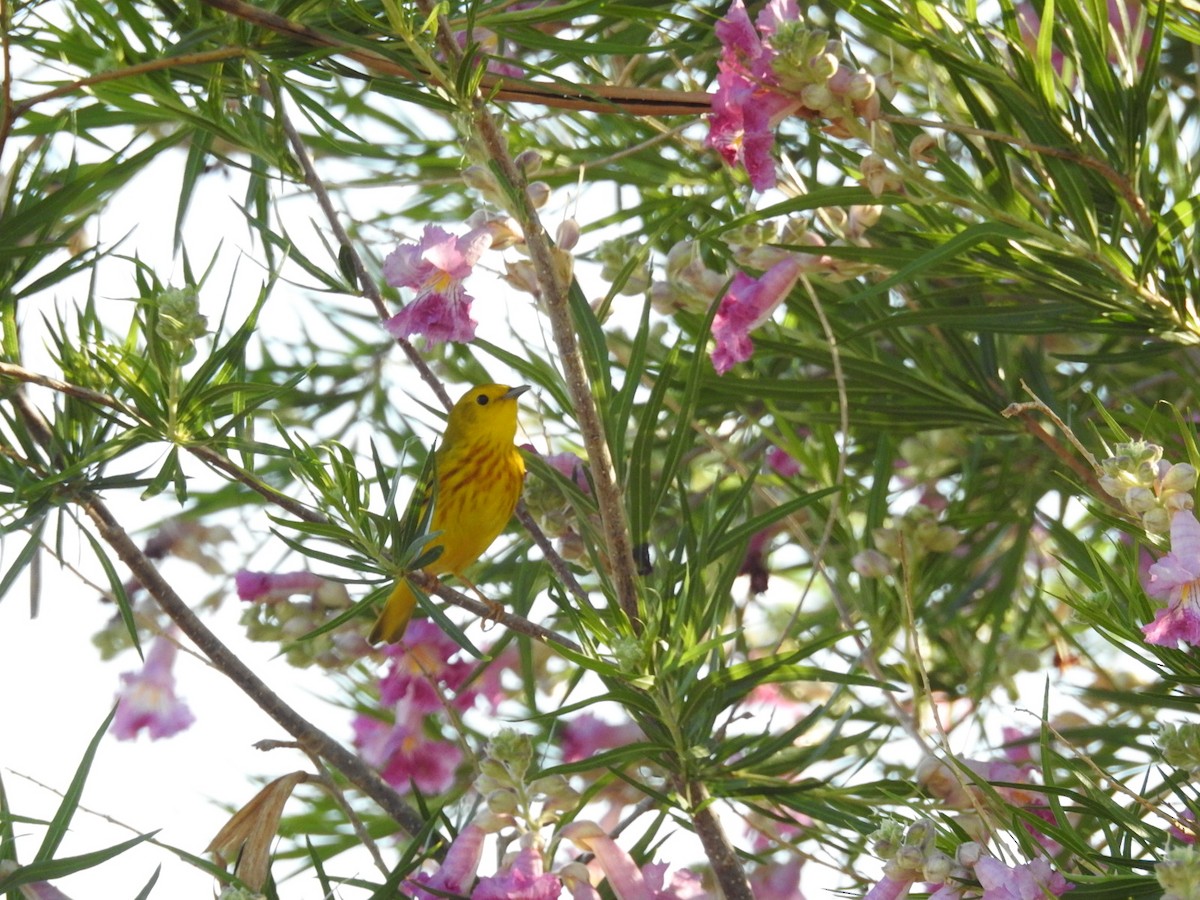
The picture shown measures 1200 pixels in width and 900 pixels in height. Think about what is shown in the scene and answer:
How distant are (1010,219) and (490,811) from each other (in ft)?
2.68

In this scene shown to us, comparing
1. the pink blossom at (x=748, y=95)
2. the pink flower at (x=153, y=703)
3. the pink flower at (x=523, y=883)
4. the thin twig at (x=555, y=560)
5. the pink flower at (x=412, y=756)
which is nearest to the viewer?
the pink flower at (x=523, y=883)

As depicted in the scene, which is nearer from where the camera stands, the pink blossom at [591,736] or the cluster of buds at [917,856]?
the cluster of buds at [917,856]

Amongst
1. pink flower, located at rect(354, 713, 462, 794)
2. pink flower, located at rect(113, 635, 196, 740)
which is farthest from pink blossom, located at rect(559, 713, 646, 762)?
pink flower, located at rect(113, 635, 196, 740)

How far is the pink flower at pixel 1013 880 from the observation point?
1.20 m

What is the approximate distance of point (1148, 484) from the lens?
46.9 inches

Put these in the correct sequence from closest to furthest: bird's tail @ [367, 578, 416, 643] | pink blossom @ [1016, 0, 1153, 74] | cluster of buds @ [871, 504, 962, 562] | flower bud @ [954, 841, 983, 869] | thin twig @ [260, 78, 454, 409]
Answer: flower bud @ [954, 841, 983, 869]
thin twig @ [260, 78, 454, 409]
pink blossom @ [1016, 0, 1153, 74]
cluster of buds @ [871, 504, 962, 562]
bird's tail @ [367, 578, 416, 643]

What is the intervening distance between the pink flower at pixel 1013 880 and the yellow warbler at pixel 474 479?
1.44 metres

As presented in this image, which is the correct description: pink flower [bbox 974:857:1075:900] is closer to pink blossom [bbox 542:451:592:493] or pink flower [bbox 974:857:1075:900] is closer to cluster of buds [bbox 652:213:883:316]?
cluster of buds [bbox 652:213:883:316]

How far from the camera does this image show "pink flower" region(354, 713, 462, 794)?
243 centimetres

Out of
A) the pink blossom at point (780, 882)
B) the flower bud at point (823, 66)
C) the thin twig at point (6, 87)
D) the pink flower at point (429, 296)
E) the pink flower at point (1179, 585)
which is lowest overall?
the pink flower at point (1179, 585)

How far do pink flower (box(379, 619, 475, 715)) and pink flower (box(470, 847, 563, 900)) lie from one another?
0.82m

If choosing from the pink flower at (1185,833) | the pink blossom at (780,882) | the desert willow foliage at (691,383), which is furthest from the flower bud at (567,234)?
the pink blossom at (780,882)

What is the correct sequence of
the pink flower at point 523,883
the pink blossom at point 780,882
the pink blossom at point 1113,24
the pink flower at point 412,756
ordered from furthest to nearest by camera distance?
1. the pink blossom at point 780,882
2. the pink flower at point 412,756
3. the pink blossom at point 1113,24
4. the pink flower at point 523,883

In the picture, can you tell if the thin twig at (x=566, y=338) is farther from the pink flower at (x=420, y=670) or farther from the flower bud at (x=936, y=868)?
the pink flower at (x=420, y=670)
